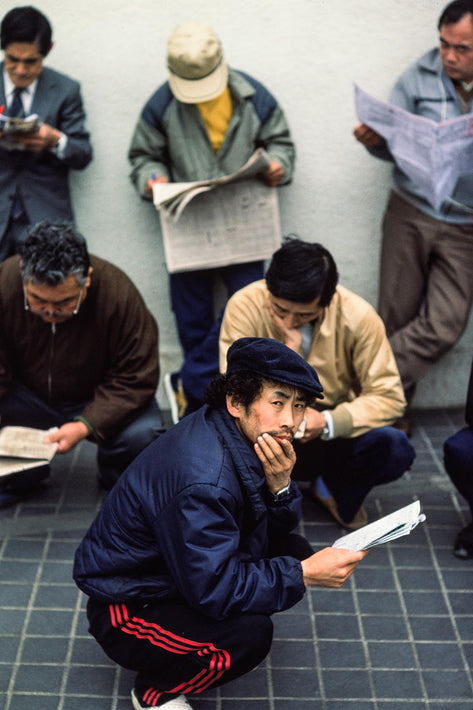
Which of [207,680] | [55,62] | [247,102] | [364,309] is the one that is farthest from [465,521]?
[55,62]

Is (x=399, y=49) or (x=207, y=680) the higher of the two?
(x=399, y=49)

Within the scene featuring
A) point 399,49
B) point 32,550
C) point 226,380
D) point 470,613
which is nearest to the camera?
point 226,380

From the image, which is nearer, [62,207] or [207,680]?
[207,680]

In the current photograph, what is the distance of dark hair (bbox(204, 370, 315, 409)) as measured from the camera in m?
3.05

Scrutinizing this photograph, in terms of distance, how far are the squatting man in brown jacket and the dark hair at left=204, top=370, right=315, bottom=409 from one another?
1.15 meters

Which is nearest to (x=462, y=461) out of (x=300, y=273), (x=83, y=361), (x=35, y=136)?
(x=300, y=273)

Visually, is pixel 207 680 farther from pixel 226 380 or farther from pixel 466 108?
pixel 466 108

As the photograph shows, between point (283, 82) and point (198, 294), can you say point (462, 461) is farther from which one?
point (283, 82)

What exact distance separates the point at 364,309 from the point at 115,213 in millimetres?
1847

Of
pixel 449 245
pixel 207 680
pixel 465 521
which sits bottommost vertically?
pixel 465 521

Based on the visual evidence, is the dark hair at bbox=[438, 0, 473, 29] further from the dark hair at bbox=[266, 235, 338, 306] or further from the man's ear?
the man's ear

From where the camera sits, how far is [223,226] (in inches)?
199

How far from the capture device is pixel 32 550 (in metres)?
4.36

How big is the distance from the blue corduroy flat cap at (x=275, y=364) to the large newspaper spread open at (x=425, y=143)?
2.02 meters
